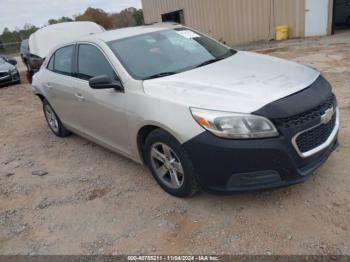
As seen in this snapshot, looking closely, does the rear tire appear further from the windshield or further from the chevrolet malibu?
the windshield

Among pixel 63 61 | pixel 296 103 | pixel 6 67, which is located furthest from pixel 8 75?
pixel 296 103

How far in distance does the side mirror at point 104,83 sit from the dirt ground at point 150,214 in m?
1.13

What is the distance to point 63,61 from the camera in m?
4.94

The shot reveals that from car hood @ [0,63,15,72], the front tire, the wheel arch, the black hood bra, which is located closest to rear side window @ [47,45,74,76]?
the wheel arch

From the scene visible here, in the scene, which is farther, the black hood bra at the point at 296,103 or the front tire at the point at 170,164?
the front tire at the point at 170,164

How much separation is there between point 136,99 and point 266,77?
49.7 inches

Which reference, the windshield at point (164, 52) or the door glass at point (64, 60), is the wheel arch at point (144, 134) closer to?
the windshield at point (164, 52)

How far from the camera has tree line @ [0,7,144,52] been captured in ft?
136

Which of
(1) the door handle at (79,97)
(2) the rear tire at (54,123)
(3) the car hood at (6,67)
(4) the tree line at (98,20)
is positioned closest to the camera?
(1) the door handle at (79,97)

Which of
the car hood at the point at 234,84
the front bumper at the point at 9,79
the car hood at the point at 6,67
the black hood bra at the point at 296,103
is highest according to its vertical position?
the car hood at the point at 234,84

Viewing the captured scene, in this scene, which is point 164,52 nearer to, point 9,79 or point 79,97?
point 79,97

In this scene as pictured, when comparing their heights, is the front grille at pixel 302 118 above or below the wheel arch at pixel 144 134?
above

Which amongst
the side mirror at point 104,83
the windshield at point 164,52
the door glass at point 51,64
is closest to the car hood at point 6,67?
the door glass at point 51,64

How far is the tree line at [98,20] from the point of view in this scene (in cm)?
4147
